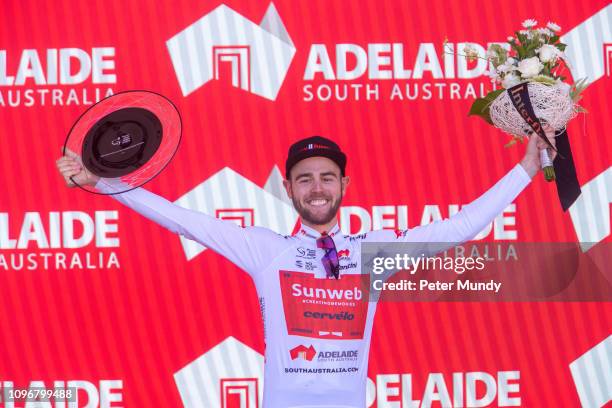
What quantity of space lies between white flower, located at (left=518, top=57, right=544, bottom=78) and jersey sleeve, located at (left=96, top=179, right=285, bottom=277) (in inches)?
40.3

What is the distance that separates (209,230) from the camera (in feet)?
9.19

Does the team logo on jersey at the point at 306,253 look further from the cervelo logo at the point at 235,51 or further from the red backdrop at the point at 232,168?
the cervelo logo at the point at 235,51

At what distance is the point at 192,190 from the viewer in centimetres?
368

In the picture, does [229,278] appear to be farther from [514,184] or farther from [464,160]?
[514,184]

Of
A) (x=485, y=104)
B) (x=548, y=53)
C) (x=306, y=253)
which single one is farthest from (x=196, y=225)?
(x=548, y=53)

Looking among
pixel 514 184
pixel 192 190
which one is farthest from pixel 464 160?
pixel 192 190

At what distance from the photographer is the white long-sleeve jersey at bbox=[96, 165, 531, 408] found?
2.74 metres

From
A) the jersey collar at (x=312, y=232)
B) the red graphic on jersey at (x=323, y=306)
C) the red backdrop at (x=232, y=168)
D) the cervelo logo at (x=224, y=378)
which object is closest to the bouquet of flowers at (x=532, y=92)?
the jersey collar at (x=312, y=232)

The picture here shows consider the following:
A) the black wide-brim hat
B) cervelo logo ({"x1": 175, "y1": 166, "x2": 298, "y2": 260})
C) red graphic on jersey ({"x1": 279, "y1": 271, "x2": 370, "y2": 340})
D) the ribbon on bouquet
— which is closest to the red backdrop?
cervelo logo ({"x1": 175, "y1": 166, "x2": 298, "y2": 260})

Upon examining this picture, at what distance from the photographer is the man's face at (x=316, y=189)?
284 centimetres

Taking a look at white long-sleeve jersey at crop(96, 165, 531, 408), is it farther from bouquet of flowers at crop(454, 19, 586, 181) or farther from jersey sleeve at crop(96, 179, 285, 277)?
bouquet of flowers at crop(454, 19, 586, 181)

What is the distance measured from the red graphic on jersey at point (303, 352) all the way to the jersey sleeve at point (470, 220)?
1.50ft

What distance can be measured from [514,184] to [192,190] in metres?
1.59

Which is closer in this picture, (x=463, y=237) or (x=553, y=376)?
(x=463, y=237)
